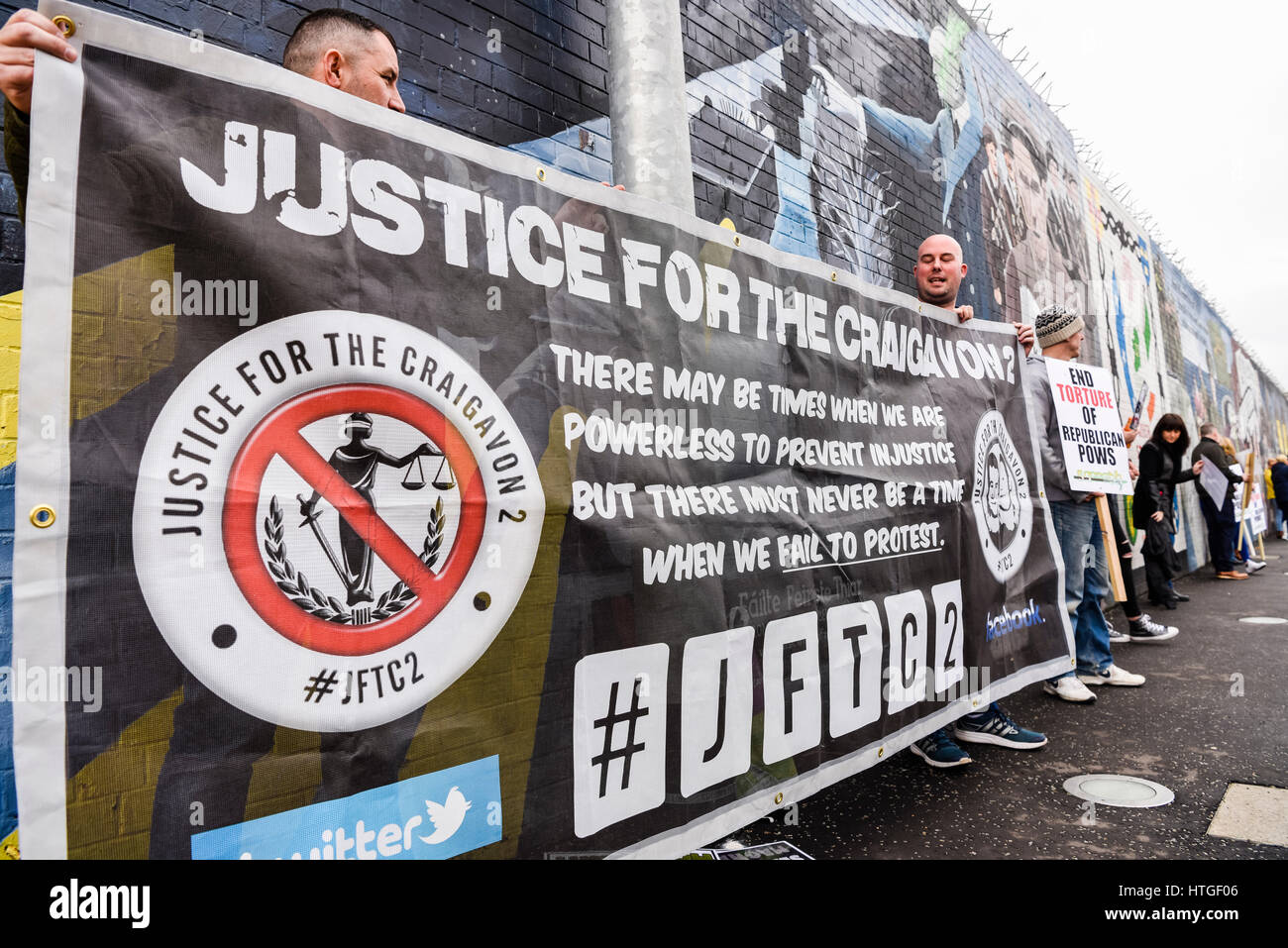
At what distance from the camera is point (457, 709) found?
157cm

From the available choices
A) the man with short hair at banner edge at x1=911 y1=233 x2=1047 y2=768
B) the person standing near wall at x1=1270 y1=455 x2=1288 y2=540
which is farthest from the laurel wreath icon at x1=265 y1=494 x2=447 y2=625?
the person standing near wall at x1=1270 y1=455 x2=1288 y2=540

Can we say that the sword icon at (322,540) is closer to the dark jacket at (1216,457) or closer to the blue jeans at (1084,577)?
the blue jeans at (1084,577)

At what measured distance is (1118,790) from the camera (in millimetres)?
2926

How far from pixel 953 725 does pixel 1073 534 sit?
1.40 m

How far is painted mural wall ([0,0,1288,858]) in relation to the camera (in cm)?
259

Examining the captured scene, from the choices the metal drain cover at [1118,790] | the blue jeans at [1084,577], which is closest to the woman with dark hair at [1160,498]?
the blue jeans at [1084,577]

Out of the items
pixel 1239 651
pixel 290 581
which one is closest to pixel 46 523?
pixel 290 581

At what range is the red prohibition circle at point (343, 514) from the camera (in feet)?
4.46

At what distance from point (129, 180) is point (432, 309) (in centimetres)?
58

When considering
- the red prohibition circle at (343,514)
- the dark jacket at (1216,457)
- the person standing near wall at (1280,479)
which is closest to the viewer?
the red prohibition circle at (343,514)

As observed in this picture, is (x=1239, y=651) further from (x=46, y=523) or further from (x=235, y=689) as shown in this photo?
(x=46, y=523)

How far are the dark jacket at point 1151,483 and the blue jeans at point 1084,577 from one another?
328 cm

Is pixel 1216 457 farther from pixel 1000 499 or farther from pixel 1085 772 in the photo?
pixel 1085 772

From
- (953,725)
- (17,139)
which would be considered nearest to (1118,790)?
(953,725)
